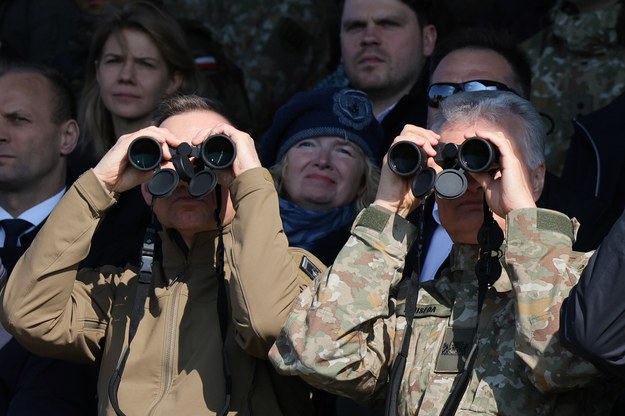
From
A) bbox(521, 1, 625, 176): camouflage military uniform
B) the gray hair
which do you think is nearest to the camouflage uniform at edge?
bbox(521, 1, 625, 176): camouflage military uniform

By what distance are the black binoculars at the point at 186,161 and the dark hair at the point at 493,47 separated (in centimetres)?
143

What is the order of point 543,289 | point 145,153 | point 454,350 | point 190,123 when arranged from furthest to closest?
1. point 190,123
2. point 145,153
3. point 454,350
4. point 543,289

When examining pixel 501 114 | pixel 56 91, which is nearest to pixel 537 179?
pixel 501 114

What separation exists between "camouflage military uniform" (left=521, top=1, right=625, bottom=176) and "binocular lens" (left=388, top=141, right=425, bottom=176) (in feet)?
7.75

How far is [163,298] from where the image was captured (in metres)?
4.11

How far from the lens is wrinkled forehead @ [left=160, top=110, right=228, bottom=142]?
4.32 m

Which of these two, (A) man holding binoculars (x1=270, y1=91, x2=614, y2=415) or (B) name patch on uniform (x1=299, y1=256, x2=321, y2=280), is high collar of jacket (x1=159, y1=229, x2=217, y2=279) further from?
(A) man holding binoculars (x1=270, y1=91, x2=614, y2=415)

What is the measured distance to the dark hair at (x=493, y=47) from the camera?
16.8 feet

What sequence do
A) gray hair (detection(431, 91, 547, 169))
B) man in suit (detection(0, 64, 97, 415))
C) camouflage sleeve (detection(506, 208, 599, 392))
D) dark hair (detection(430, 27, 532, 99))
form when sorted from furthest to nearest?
man in suit (detection(0, 64, 97, 415)) < dark hair (detection(430, 27, 532, 99)) < gray hair (detection(431, 91, 547, 169)) < camouflage sleeve (detection(506, 208, 599, 392))

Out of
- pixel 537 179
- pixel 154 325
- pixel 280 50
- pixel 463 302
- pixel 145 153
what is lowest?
pixel 280 50

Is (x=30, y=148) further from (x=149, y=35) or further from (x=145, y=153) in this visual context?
(x=145, y=153)

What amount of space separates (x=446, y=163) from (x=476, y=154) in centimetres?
10

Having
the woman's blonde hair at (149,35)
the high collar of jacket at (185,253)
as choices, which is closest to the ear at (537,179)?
the high collar of jacket at (185,253)

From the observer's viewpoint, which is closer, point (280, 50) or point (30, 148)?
point (30, 148)
